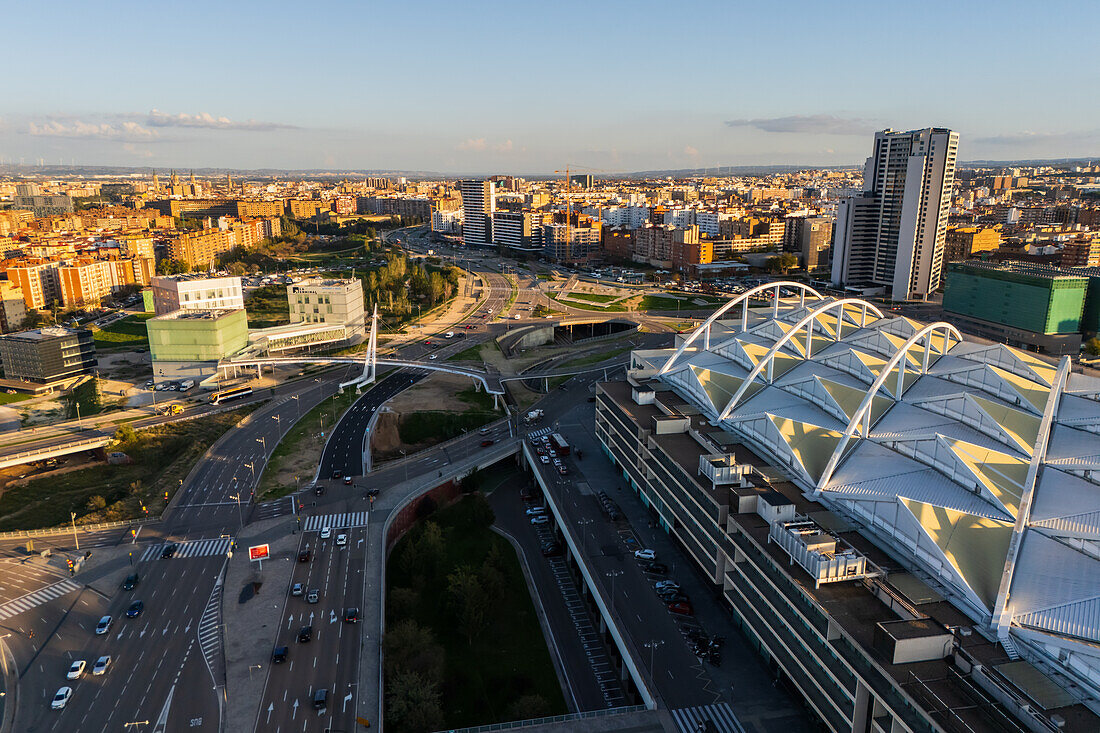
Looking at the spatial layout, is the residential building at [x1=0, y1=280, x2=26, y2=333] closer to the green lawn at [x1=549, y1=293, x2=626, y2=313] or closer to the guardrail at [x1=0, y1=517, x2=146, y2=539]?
the guardrail at [x1=0, y1=517, x2=146, y2=539]

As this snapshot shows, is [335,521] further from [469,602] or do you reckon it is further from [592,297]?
[592,297]

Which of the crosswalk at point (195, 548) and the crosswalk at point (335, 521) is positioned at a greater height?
the crosswalk at point (335, 521)

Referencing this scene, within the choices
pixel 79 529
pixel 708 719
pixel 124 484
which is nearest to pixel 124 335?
pixel 124 484

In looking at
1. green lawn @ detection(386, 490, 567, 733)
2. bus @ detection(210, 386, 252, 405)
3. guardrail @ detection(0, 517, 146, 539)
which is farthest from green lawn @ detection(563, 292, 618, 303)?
guardrail @ detection(0, 517, 146, 539)

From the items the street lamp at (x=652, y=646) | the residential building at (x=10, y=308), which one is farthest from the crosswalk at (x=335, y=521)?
the residential building at (x=10, y=308)

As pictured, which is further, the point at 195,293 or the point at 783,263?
the point at 783,263

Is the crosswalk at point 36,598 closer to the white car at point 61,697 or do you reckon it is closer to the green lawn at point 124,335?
the white car at point 61,697
